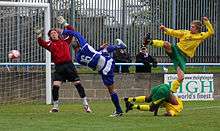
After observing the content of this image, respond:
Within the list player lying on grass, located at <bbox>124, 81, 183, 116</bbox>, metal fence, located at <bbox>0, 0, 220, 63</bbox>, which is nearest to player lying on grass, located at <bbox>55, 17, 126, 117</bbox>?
player lying on grass, located at <bbox>124, 81, 183, 116</bbox>

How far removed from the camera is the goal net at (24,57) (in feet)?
67.1

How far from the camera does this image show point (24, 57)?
21.4m

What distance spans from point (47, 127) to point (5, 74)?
8.35 meters

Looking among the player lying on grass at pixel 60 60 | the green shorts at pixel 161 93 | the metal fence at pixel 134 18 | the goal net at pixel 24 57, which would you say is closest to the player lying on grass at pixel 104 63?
the green shorts at pixel 161 93

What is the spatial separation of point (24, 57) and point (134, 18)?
15.6 ft

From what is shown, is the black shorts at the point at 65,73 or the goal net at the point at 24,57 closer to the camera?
the black shorts at the point at 65,73

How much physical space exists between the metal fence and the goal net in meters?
2.20

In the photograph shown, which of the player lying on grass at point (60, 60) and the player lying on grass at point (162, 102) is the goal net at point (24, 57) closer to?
the player lying on grass at point (60, 60)

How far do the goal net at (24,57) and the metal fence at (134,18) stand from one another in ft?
7.21

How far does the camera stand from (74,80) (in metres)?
17.2

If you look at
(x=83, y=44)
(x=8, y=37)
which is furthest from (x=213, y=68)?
(x=83, y=44)

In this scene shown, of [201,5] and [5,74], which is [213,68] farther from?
[5,74]

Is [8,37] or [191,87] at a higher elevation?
[8,37]

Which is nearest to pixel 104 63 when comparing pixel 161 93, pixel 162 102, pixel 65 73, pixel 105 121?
pixel 161 93
